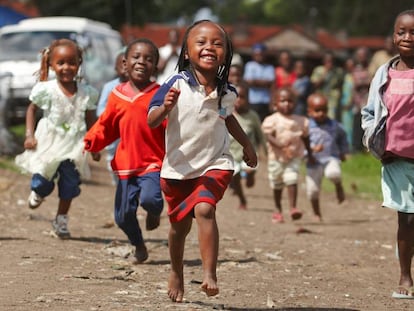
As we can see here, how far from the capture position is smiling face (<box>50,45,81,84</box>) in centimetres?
975

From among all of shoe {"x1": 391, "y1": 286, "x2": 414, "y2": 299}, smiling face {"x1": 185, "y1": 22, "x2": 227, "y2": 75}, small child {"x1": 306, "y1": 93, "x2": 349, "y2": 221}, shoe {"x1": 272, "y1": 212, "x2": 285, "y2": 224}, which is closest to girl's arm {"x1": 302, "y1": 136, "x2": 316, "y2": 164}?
small child {"x1": 306, "y1": 93, "x2": 349, "y2": 221}

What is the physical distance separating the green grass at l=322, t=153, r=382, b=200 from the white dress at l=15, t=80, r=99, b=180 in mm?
6761

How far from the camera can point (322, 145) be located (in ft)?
41.8

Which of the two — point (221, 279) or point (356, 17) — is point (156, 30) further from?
point (221, 279)

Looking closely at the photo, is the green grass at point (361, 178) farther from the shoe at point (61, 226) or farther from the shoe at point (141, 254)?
the shoe at point (141, 254)

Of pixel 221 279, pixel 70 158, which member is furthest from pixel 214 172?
pixel 70 158

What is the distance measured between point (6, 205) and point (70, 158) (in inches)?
121

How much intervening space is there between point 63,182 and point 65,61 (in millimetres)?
1006

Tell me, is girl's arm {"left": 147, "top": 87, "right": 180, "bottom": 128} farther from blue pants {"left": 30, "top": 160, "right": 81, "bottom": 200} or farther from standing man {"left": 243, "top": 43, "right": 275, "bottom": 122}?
standing man {"left": 243, "top": 43, "right": 275, "bottom": 122}

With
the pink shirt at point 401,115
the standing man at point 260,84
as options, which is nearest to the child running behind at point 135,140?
the pink shirt at point 401,115

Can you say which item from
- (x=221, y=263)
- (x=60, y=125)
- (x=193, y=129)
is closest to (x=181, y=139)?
(x=193, y=129)

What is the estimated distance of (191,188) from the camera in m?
6.86

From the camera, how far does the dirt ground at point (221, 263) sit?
7.27m

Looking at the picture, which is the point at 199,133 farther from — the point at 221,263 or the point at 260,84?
the point at 260,84
